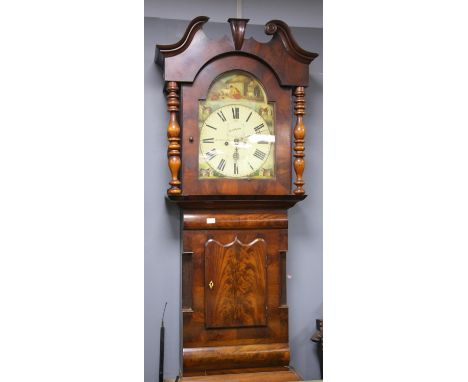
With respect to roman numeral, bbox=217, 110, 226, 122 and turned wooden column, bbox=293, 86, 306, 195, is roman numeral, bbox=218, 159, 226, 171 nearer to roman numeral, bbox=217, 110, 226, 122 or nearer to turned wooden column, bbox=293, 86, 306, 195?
roman numeral, bbox=217, 110, 226, 122

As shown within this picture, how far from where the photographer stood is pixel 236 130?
1.97 meters

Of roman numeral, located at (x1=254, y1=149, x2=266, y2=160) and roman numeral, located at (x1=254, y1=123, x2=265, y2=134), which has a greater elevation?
roman numeral, located at (x1=254, y1=123, x2=265, y2=134)

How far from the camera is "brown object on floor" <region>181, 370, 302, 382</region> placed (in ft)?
6.16

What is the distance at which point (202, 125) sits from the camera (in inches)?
76.2

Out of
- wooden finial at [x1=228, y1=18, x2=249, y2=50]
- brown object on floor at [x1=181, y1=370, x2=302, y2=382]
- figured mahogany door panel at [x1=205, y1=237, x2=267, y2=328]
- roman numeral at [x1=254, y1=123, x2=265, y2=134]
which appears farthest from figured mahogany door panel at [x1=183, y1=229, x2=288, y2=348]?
wooden finial at [x1=228, y1=18, x2=249, y2=50]

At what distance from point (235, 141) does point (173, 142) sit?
26cm

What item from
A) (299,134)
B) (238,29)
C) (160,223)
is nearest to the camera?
(238,29)

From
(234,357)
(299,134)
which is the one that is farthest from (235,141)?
(234,357)

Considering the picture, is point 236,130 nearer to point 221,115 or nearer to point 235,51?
point 221,115

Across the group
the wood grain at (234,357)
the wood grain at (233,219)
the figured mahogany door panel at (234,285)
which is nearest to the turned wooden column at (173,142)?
the wood grain at (233,219)

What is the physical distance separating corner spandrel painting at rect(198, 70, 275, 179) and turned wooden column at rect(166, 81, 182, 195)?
0.33 ft

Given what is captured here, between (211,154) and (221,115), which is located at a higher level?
(221,115)
